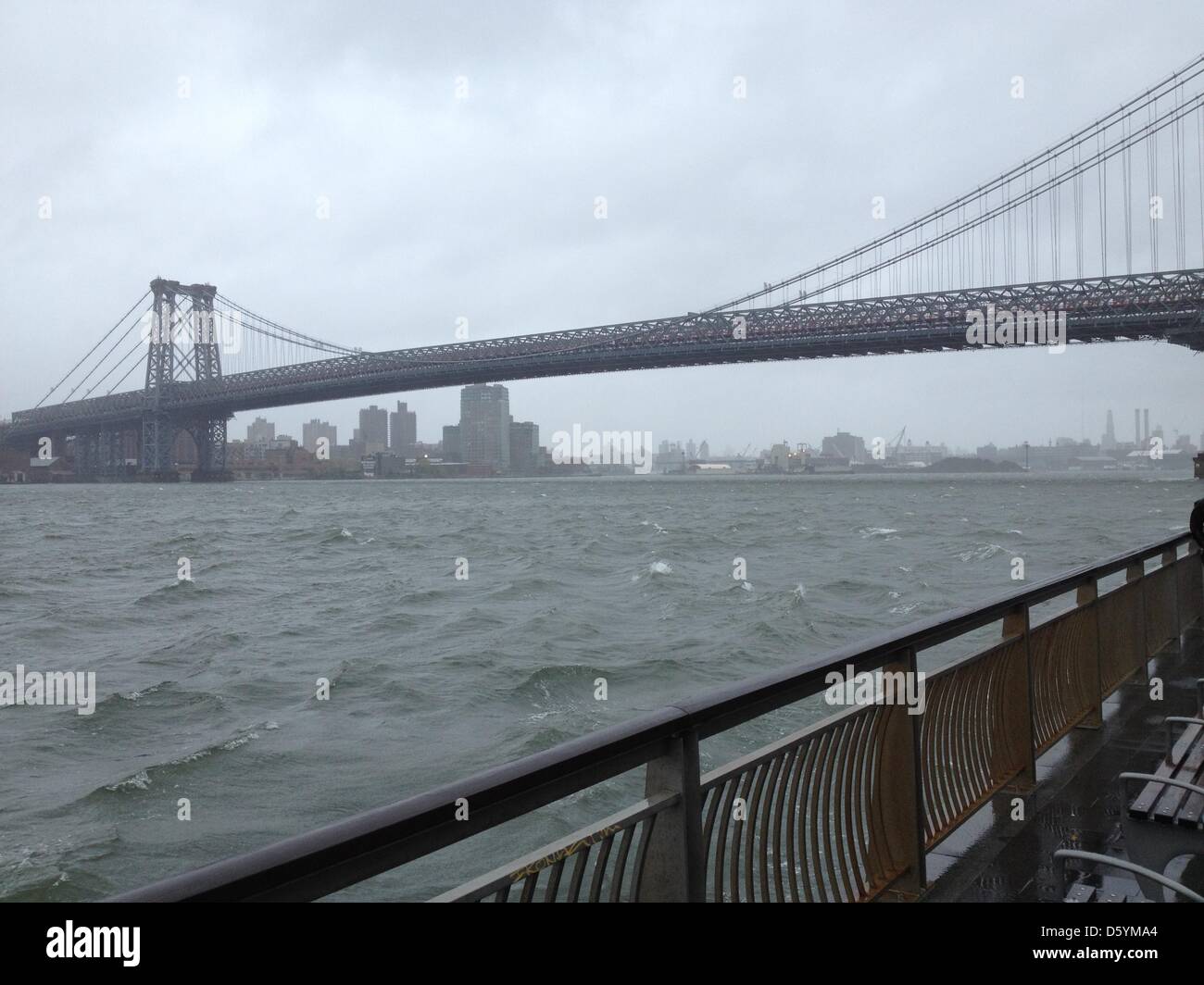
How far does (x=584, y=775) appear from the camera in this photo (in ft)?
6.57

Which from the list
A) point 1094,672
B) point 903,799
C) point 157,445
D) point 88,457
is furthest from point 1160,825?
point 88,457

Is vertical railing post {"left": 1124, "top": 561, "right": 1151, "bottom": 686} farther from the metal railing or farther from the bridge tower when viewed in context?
the bridge tower

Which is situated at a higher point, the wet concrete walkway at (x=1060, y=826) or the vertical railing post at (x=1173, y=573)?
the vertical railing post at (x=1173, y=573)

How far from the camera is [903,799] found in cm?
357

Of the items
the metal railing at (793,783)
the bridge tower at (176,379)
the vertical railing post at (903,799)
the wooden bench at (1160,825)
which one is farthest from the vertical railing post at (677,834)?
the bridge tower at (176,379)

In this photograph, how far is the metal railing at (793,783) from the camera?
1.61 meters

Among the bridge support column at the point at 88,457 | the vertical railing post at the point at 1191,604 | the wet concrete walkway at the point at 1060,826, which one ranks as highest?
the bridge support column at the point at 88,457

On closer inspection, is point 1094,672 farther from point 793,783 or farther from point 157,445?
point 157,445

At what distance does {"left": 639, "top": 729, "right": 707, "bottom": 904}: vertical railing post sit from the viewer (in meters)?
2.35

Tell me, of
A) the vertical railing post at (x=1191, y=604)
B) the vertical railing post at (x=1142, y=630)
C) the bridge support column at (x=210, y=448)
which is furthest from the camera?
the bridge support column at (x=210, y=448)

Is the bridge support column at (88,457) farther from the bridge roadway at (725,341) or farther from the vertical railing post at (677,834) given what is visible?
the vertical railing post at (677,834)

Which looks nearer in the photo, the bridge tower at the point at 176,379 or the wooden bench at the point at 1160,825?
the wooden bench at the point at 1160,825

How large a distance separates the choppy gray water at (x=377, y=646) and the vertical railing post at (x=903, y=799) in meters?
3.83
